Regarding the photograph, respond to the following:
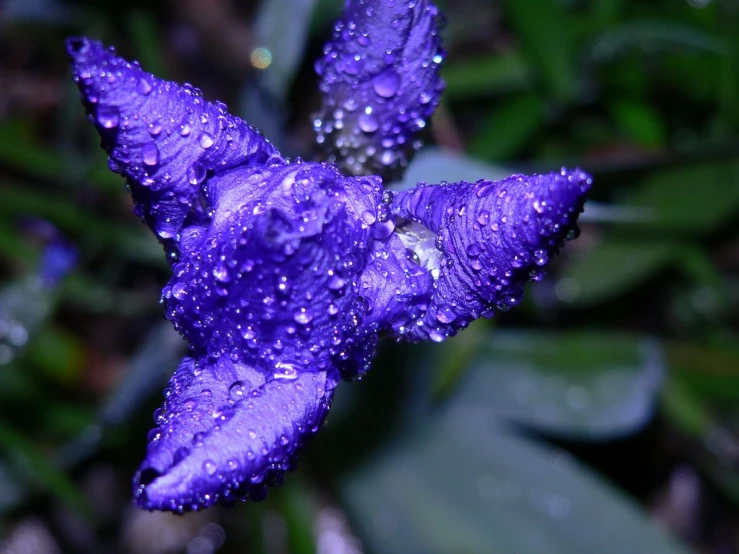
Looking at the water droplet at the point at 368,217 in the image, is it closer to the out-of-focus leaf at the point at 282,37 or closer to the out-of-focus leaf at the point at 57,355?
the out-of-focus leaf at the point at 282,37

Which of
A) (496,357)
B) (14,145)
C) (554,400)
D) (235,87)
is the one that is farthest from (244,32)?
(554,400)

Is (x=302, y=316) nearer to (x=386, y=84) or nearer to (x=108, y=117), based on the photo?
(x=108, y=117)

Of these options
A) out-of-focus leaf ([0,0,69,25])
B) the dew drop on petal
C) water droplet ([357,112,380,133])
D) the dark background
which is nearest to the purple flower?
the dew drop on petal

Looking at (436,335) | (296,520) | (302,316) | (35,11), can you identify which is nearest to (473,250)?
(436,335)

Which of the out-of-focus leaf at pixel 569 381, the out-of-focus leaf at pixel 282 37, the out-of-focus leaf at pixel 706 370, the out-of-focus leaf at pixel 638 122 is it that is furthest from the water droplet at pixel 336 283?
the out-of-focus leaf at pixel 638 122

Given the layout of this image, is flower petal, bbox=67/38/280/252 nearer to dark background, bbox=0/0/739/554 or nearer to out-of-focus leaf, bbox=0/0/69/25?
dark background, bbox=0/0/739/554
